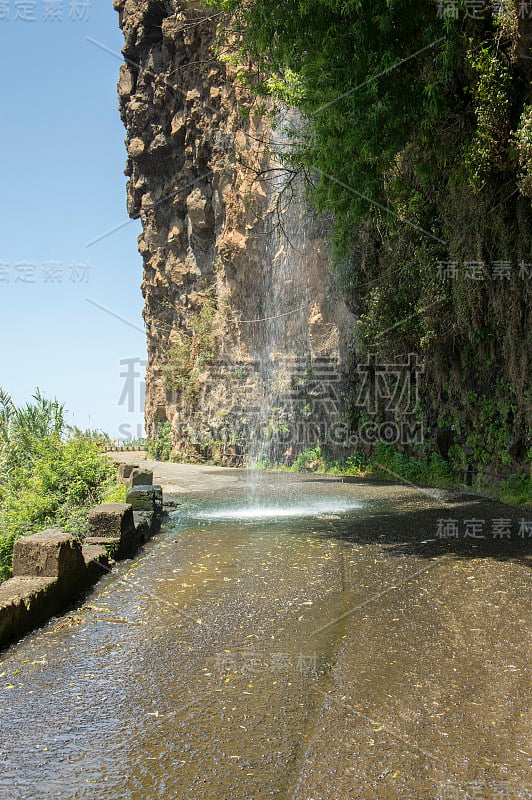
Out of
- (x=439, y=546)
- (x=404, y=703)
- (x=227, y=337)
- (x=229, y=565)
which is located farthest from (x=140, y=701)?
(x=227, y=337)

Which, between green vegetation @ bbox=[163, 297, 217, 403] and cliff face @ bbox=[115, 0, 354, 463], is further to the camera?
green vegetation @ bbox=[163, 297, 217, 403]

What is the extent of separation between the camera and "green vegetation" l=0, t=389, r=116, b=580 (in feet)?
26.9

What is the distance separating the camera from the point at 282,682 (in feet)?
10.7

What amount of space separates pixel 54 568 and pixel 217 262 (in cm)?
1970

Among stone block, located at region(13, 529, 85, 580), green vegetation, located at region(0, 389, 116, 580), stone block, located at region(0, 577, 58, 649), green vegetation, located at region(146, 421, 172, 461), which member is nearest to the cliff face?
green vegetation, located at region(146, 421, 172, 461)

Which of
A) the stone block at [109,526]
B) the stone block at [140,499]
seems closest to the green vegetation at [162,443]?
the stone block at [140,499]

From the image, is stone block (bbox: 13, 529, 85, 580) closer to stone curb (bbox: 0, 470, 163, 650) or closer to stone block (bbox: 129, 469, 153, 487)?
stone curb (bbox: 0, 470, 163, 650)

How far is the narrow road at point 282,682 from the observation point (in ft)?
7.88

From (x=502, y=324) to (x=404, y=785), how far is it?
8.25m

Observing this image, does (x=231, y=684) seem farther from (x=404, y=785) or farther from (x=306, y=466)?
(x=306, y=466)

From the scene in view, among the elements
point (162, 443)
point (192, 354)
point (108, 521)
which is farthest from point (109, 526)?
point (162, 443)

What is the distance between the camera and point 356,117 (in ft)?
23.5

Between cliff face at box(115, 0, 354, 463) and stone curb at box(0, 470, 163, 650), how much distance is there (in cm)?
1053

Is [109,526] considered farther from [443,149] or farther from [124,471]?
[443,149]
